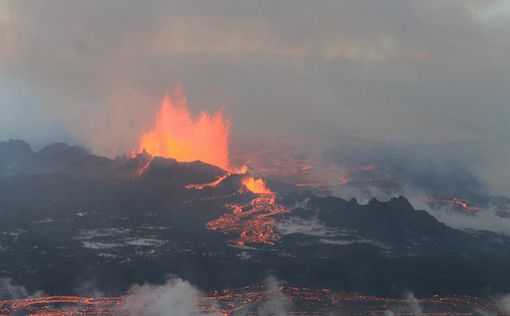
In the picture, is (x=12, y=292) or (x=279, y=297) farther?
(x=279, y=297)

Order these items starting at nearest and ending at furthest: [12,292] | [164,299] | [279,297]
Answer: [164,299] → [12,292] → [279,297]

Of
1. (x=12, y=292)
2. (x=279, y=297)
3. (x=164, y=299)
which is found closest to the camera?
(x=164, y=299)

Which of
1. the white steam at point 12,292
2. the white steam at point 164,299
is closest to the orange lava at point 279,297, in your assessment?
the white steam at point 164,299

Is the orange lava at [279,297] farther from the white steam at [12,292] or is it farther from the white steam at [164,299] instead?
the white steam at [12,292]

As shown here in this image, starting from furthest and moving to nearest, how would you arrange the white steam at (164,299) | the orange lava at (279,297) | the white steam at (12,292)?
the white steam at (12,292) → the white steam at (164,299) → the orange lava at (279,297)

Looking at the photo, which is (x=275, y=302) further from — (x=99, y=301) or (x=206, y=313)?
(x=99, y=301)

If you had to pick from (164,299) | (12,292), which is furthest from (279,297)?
(12,292)

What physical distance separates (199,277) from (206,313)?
28.7 metres

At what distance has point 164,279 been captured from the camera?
606 feet

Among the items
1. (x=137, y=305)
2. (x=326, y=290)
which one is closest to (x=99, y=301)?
(x=137, y=305)

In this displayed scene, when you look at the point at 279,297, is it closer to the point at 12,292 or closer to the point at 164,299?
the point at 164,299

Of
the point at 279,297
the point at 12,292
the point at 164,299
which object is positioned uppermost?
the point at 12,292

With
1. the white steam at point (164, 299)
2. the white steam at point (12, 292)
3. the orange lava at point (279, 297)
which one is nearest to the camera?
the orange lava at point (279, 297)

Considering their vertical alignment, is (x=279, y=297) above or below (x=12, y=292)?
below
